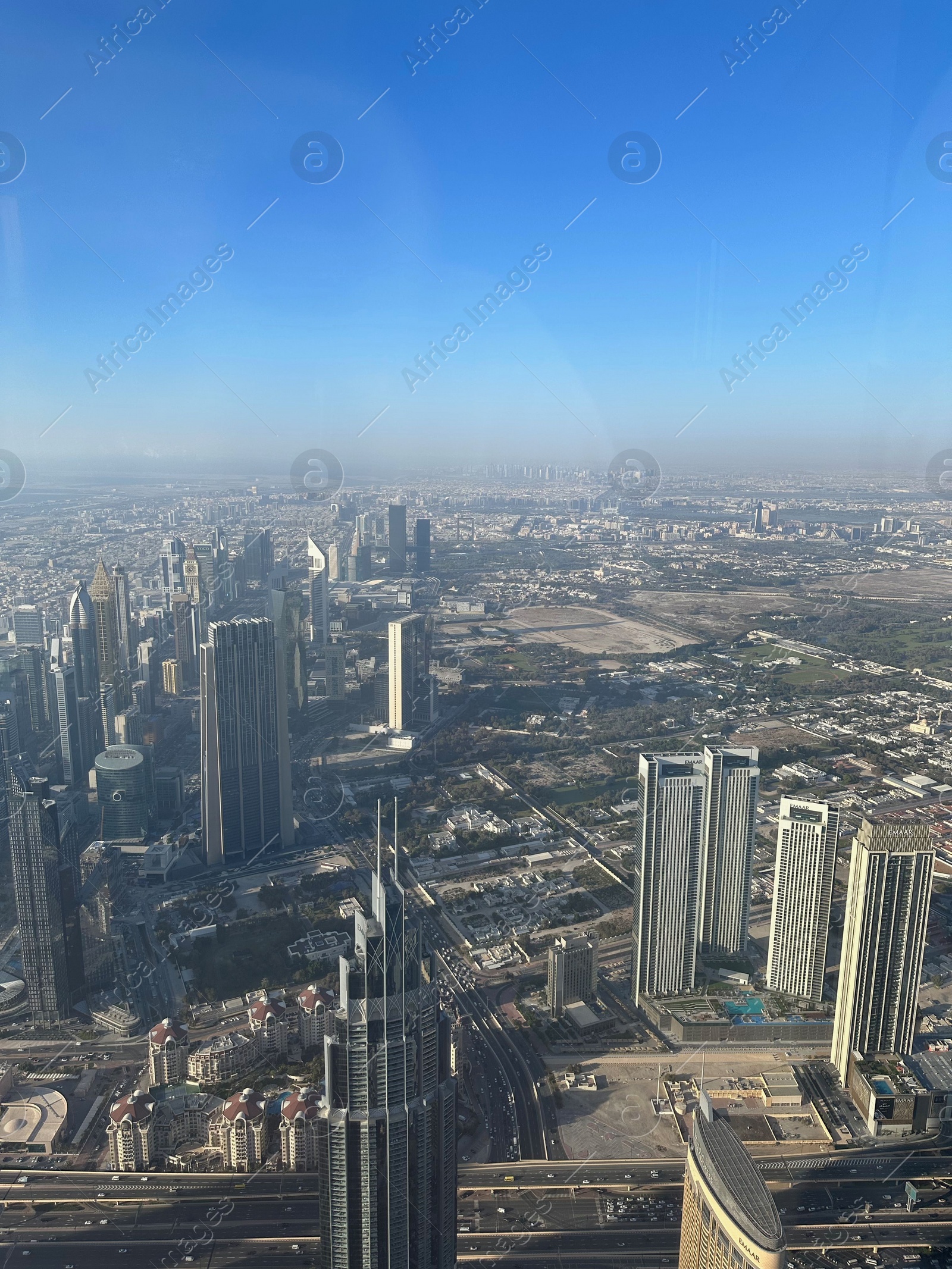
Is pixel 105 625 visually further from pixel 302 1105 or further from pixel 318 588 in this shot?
pixel 302 1105

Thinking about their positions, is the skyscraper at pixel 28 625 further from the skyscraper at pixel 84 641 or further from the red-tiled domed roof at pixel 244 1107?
the red-tiled domed roof at pixel 244 1107

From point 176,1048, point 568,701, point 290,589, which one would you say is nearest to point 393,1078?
point 176,1048

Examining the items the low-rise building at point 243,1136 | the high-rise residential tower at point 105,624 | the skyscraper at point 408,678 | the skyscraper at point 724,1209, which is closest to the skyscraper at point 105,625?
the high-rise residential tower at point 105,624

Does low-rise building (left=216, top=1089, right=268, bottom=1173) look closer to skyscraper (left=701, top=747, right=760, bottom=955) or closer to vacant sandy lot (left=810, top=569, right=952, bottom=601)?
skyscraper (left=701, top=747, right=760, bottom=955)

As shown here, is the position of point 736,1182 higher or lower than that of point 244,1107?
higher

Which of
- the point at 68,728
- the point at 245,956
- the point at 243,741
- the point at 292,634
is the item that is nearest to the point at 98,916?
the point at 245,956

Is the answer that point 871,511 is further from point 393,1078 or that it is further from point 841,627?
point 393,1078
